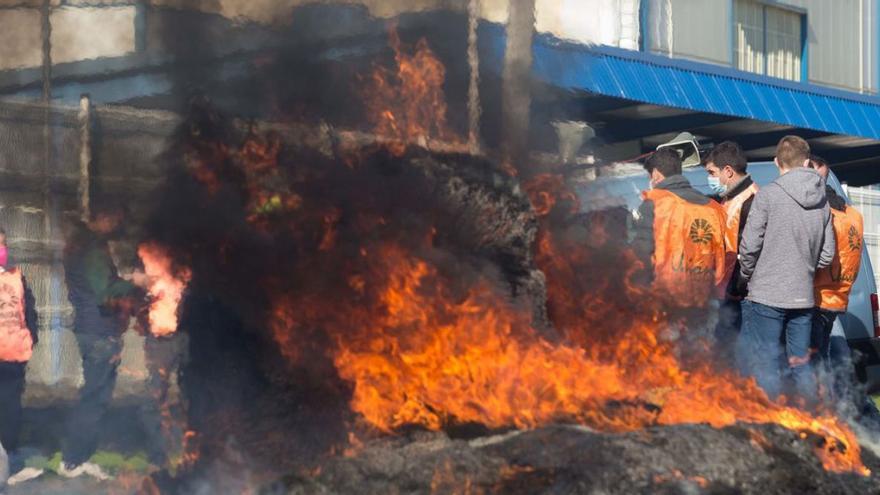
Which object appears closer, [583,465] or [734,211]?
[583,465]

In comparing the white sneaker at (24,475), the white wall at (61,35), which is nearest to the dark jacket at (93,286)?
the white sneaker at (24,475)

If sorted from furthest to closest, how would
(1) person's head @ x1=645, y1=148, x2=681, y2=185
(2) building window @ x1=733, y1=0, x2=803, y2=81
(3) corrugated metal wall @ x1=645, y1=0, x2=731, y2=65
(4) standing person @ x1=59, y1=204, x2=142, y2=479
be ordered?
(2) building window @ x1=733, y1=0, x2=803, y2=81
(3) corrugated metal wall @ x1=645, y1=0, x2=731, y2=65
(4) standing person @ x1=59, y1=204, x2=142, y2=479
(1) person's head @ x1=645, y1=148, x2=681, y2=185

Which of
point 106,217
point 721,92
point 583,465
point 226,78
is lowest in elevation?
point 583,465

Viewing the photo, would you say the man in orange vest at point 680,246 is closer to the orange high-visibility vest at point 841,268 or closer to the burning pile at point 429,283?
the burning pile at point 429,283

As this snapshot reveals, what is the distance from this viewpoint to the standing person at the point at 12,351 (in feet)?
29.5

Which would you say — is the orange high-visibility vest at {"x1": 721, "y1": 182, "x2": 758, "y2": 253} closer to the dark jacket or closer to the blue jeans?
the blue jeans

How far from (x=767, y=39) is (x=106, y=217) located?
51.3ft

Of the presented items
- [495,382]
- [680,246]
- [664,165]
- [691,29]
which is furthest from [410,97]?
[691,29]

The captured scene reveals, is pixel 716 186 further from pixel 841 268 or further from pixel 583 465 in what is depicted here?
pixel 583 465

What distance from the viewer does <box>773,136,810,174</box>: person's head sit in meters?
8.12

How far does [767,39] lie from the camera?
875 inches

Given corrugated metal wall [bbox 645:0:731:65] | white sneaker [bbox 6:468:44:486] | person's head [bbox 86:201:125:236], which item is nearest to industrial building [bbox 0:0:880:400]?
person's head [bbox 86:201:125:236]

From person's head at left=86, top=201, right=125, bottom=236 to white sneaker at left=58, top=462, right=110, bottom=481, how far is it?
157 cm

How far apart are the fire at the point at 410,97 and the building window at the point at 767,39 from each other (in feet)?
46.1
